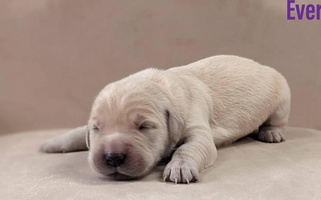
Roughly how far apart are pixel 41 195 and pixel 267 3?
7.63 ft

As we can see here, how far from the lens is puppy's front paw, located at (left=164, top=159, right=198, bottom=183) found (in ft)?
6.06

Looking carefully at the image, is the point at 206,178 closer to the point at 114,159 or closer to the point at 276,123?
the point at 114,159

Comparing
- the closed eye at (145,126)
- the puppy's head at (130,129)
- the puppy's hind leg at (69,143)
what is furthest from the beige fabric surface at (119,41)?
the closed eye at (145,126)

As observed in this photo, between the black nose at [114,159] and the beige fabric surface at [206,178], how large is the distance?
0.07 m

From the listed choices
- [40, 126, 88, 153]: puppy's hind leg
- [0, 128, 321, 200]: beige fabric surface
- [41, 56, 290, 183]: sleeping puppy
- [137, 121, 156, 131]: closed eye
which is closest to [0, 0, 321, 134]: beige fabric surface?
[41, 56, 290, 183]: sleeping puppy

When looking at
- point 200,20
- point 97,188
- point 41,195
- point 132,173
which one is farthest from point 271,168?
point 200,20

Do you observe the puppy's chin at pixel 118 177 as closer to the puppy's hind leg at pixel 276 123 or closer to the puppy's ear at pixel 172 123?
the puppy's ear at pixel 172 123

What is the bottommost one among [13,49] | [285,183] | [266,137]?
[266,137]

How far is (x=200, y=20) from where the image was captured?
11.5ft

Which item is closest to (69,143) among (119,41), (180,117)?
(180,117)

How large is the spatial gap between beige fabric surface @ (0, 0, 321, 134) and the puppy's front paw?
1.68 meters

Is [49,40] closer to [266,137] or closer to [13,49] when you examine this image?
[13,49]

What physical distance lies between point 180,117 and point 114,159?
1.39 feet

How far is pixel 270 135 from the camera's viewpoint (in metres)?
2.69
